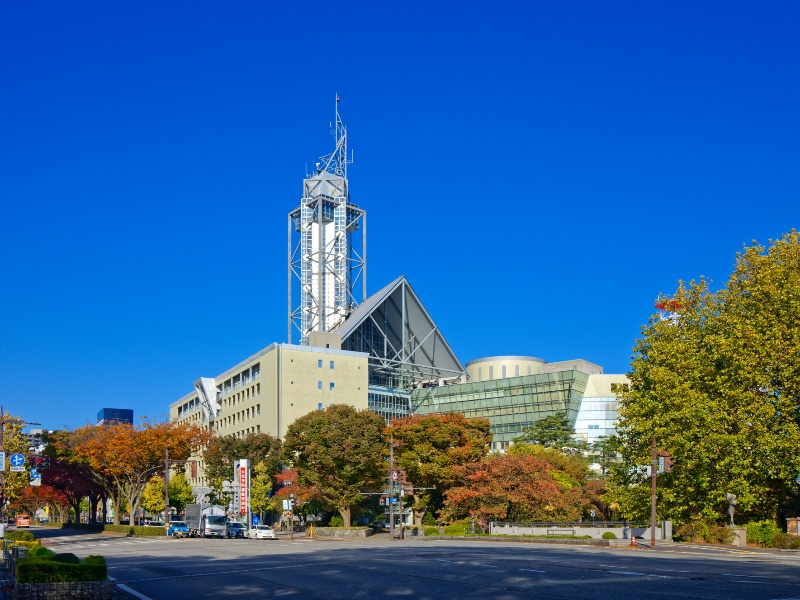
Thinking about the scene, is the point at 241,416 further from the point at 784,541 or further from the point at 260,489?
the point at 784,541

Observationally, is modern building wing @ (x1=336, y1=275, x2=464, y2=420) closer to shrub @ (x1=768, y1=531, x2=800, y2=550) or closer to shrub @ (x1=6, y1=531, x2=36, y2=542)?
shrub @ (x1=6, y1=531, x2=36, y2=542)

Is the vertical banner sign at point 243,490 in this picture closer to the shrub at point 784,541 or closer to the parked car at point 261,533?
the parked car at point 261,533

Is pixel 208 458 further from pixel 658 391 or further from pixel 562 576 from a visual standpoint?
pixel 562 576

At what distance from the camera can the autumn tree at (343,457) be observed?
78.6 m

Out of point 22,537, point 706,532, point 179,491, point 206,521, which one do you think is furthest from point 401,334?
point 22,537

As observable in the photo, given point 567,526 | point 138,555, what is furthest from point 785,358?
point 138,555

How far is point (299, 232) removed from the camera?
6019 inches

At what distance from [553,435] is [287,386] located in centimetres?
3341

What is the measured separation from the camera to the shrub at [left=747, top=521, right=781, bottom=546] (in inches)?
1793

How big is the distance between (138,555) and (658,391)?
3010cm

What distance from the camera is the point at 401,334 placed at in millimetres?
136875

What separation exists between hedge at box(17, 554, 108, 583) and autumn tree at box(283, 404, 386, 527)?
189ft

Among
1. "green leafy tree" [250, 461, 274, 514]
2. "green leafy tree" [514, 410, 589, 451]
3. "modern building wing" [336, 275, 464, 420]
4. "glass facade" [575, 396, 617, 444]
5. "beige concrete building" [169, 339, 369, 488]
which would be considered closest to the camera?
"green leafy tree" [250, 461, 274, 514]

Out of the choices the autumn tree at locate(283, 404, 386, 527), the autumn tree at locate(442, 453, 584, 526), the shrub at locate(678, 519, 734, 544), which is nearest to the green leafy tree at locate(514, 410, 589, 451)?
the autumn tree at locate(283, 404, 386, 527)
